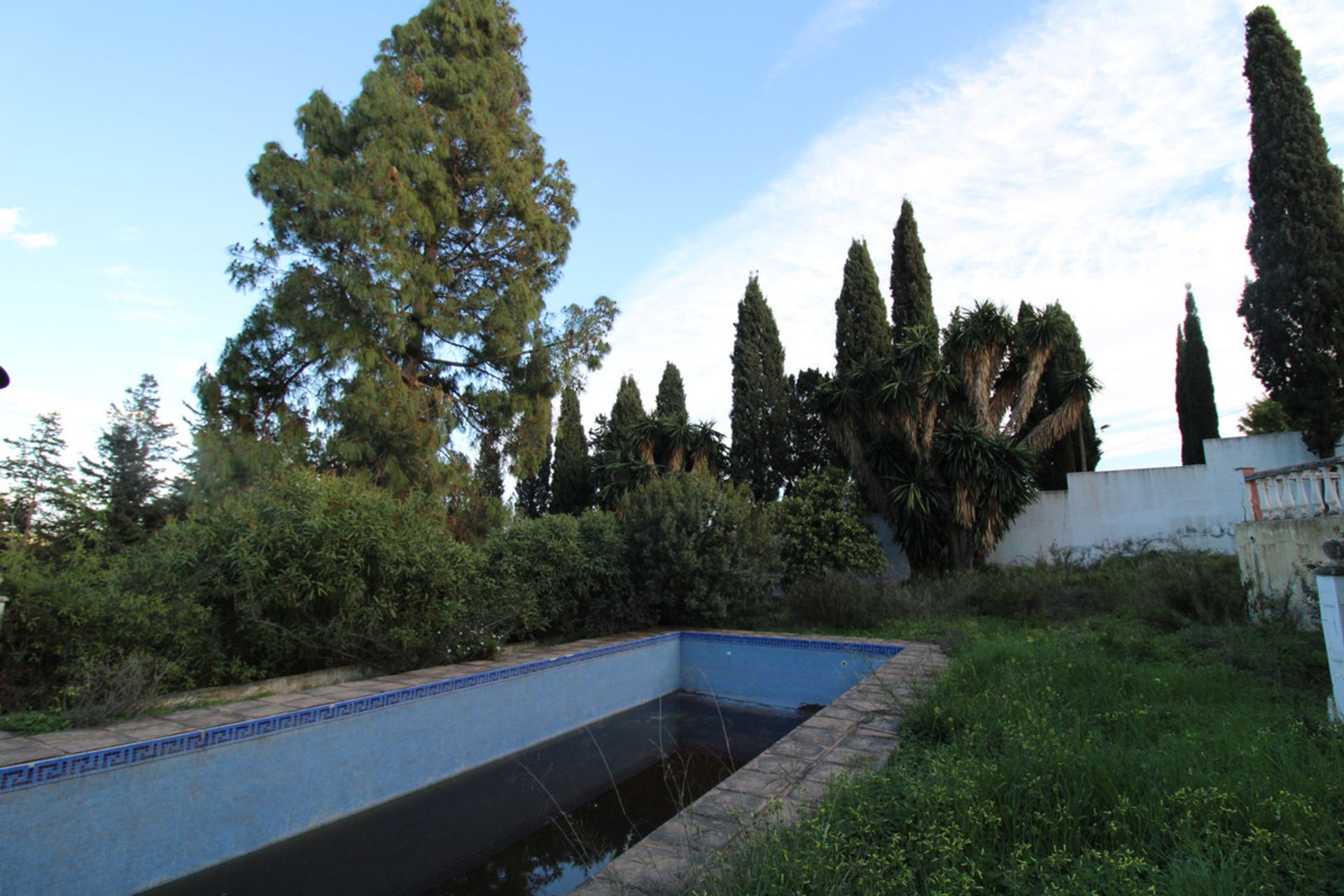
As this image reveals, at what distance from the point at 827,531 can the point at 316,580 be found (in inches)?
338

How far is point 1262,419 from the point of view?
16438mm

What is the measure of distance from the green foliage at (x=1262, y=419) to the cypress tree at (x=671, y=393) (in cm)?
1304

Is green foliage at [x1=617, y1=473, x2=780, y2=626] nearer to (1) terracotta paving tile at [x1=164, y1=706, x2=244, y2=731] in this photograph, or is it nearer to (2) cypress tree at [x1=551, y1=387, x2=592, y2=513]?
(1) terracotta paving tile at [x1=164, y1=706, x2=244, y2=731]

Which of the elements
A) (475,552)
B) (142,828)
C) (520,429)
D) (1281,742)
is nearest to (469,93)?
(520,429)

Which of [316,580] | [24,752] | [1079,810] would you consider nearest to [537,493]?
[316,580]

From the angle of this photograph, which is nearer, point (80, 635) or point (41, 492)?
point (80, 635)

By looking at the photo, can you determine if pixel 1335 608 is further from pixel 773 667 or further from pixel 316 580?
pixel 316 580

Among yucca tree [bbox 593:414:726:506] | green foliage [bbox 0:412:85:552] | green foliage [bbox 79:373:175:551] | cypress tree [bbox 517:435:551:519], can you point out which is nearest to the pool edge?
green foliage [bbox 0:412:85:552]

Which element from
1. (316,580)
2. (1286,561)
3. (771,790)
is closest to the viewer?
(771,790)

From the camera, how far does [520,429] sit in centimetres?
1148

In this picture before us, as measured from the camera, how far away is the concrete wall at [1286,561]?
5281 millimetres

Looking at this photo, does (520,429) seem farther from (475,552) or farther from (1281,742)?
(1281,742)

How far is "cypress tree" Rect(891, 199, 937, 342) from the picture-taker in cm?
1450

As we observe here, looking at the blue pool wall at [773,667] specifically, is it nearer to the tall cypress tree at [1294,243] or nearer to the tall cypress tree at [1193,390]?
the tall cypress tree at [1294,243]
